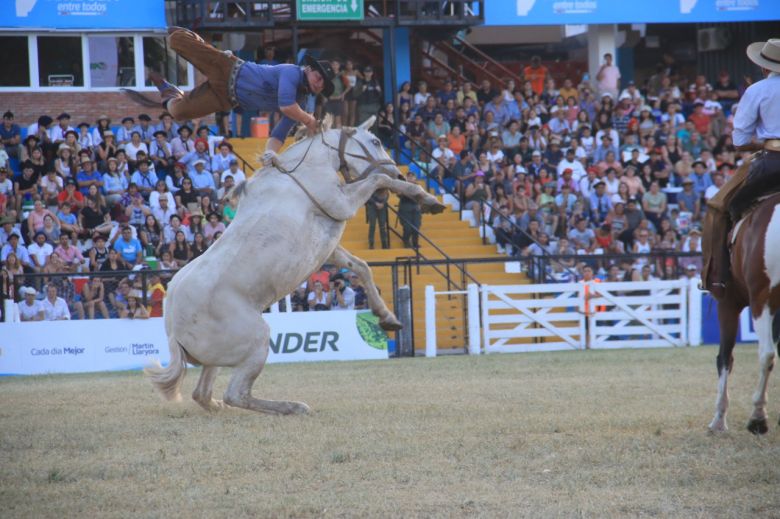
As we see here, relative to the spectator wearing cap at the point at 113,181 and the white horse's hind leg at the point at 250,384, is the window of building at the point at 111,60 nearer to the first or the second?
the spectator wearing cap at the point at 113,181

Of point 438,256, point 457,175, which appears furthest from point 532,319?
point 457,175

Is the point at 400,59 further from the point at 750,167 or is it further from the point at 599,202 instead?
the point at 750,167

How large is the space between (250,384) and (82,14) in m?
15.8

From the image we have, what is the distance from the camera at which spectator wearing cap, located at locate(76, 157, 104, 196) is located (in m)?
18.9

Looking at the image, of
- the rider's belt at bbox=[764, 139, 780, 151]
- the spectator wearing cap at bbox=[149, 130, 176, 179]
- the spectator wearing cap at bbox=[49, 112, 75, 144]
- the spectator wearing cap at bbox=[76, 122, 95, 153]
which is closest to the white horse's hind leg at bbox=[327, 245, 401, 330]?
the rider's belt at bbox=[764, 139, 780, 151]

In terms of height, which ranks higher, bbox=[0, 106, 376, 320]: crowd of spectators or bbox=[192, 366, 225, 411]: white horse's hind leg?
bbox=[0, 106, 376, 320]: crowd of spectators

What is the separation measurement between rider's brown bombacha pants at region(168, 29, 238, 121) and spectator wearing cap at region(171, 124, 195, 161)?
34.5 ft

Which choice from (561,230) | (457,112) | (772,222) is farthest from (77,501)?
(457,112)

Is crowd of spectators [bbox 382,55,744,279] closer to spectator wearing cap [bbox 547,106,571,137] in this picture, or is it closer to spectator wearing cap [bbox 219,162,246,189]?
spectator wearing cap [bbox 547,106,571,137]

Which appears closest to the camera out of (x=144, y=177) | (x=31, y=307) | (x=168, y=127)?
(x=31, y=307)

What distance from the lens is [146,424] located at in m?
8.67

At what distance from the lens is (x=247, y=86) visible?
31.1ft

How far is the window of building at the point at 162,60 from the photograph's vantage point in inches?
919

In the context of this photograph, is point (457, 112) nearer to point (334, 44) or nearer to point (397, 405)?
point (334, 44)
